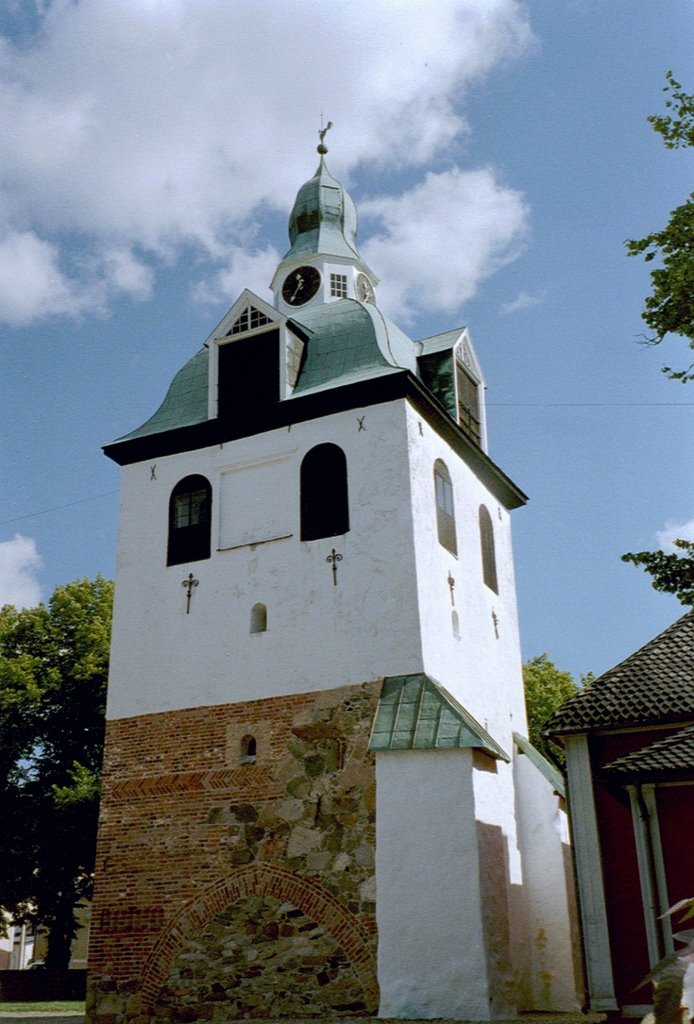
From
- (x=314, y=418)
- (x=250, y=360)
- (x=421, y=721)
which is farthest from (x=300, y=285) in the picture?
(x=421, y=721)

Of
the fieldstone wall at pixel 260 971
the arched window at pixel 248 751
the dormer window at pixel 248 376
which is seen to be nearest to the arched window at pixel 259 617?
the arched window at pixel 248 751

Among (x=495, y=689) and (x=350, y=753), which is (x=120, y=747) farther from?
(x=495, y=689)

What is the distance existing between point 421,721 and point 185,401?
791 cm

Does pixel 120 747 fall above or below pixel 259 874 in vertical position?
above

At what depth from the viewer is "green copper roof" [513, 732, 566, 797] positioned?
17578 mm

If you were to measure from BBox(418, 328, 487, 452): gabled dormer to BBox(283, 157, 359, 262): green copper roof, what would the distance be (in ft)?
11.6

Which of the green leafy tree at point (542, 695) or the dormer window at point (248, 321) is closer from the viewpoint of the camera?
the dormer window at point (248, 321)

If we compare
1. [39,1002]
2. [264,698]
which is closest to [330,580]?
[264,698]

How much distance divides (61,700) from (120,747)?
9858 mm

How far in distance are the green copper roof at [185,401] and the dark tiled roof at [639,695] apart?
8259mm

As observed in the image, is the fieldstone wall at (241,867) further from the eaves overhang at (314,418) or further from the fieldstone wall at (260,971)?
the eaves overhang at (314,418)

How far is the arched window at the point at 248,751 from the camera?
51.8ft

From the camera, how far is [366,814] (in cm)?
1456

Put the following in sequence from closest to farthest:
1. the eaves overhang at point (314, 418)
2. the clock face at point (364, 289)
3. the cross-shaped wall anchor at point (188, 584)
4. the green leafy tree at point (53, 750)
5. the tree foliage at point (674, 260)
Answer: the tree foliage at point (674, 260), the eaves overhang at point (314, 418), the cross-shaped wall anchor at point (188, 584), the clock face at point (364, 289), the green leafy tree at point (53, 750)
